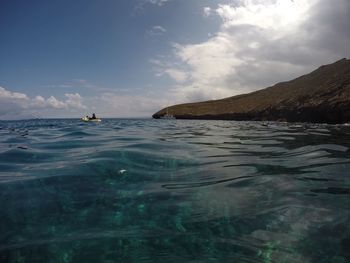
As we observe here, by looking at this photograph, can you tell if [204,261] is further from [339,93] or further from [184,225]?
[339,93]

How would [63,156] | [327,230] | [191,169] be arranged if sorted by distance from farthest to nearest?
1. [63,156]
2. [191,169]
3. [327,230]

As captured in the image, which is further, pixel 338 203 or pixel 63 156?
pixel 63 156

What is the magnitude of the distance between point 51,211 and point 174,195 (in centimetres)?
271

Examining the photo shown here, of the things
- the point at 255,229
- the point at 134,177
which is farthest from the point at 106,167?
the point at 255,229

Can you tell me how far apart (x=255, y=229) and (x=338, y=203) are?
2.24 meters

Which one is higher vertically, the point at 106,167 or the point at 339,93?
the point at 339,93

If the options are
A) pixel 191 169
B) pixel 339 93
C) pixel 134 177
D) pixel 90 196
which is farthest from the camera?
pixel 339 93

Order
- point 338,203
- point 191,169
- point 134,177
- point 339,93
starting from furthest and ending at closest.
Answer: point 339,93
point 191,169
point 134,177
point 338,203

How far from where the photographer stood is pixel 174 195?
6859 millimetres

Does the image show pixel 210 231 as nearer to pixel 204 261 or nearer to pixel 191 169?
pixel 204 261

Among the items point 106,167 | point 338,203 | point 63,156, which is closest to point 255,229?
point 338,203

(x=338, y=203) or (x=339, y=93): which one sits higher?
(x=339, y=93)

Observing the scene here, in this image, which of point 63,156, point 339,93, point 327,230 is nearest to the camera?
point 327,230

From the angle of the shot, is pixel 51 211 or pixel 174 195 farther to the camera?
pixel 174 195
